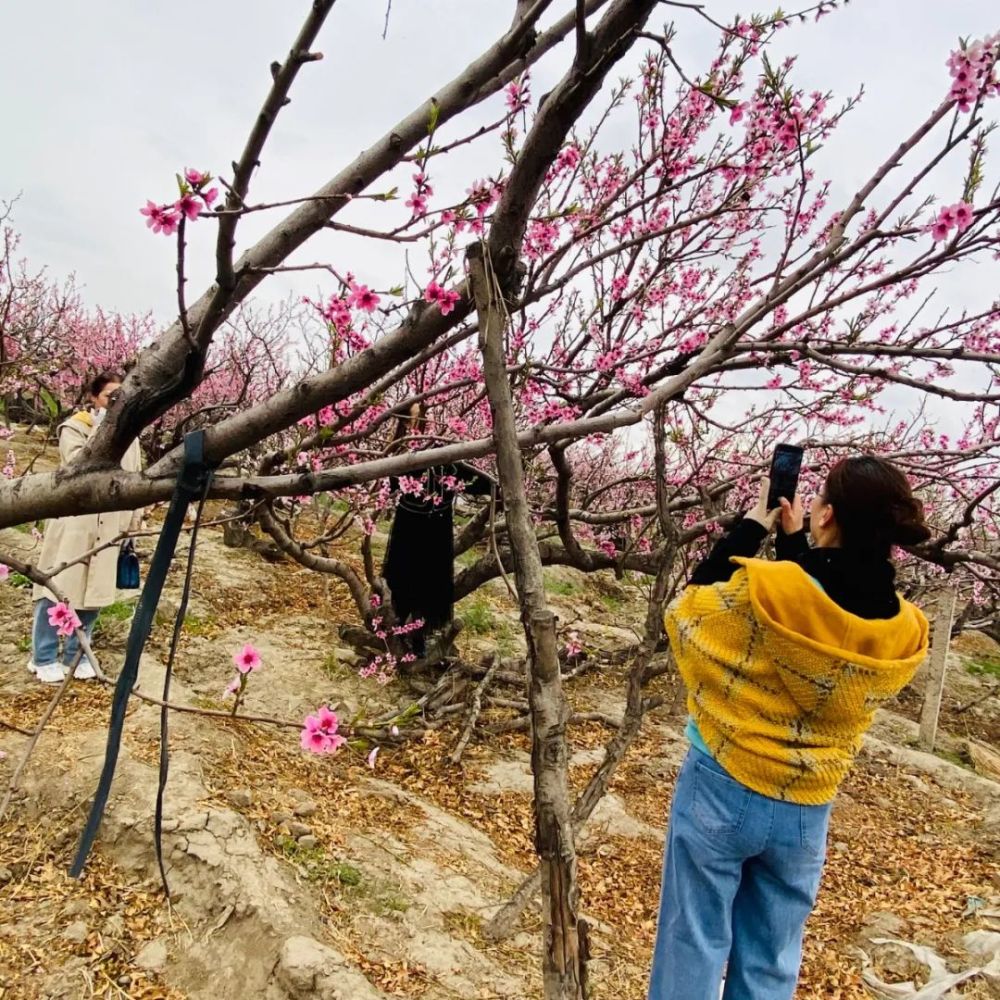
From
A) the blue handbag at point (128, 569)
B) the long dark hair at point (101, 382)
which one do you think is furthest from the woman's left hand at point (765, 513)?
the long dark hair at point (101, 382)

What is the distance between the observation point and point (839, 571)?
1.75 m

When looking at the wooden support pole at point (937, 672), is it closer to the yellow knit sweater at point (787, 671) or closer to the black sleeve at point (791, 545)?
the yellow knit sweater at point (787, 671)

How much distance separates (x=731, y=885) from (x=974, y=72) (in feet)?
8.11

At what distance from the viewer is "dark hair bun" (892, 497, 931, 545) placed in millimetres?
1703

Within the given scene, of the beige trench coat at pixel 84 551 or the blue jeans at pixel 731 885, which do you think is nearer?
A: the blue jeans at pixel 731 885

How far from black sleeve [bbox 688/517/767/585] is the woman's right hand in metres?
0.07

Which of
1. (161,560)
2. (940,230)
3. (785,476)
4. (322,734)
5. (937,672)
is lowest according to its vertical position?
(937,672)

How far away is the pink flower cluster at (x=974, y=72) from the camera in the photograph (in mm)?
2039

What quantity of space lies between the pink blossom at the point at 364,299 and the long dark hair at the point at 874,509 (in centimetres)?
131

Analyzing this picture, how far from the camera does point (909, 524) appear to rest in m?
1.71

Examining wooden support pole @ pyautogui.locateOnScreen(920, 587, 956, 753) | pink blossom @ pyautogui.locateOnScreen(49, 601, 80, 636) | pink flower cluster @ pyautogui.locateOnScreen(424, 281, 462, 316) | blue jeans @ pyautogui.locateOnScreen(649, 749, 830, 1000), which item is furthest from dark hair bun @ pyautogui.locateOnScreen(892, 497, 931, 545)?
wooden support pole @ pyautogui.locateOnScreen(920, 587, 956, 753)

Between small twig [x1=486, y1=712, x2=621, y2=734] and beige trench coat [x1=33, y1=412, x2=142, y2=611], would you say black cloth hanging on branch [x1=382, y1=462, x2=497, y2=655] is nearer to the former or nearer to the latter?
small twig [x1=486, y1=712, x2=621, y2=734]

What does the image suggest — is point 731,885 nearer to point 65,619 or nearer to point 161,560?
point 161,560

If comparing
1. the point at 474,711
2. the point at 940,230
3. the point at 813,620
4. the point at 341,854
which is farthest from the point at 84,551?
the point at 940,230
